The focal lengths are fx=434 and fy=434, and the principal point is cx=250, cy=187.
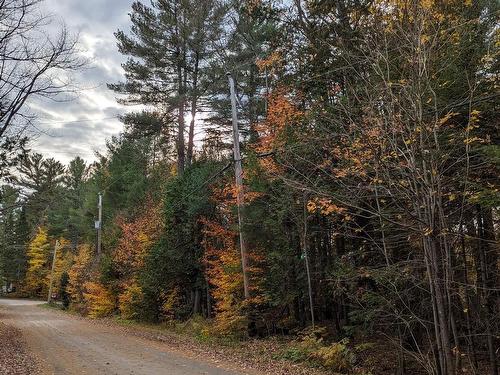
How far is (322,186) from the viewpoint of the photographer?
31.0ft

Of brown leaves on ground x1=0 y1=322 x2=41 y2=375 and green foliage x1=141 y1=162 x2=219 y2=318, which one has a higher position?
green foliage x1=141 y1=162 x2=219 y2=318

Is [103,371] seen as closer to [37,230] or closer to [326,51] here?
[326,51]

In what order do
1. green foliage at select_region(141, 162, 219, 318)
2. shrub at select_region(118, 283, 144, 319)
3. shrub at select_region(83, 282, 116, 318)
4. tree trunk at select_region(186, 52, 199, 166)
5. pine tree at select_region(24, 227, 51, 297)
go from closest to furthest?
green foliage at select_region(141, 162, 219, 318) < shrub at select_region(118, 283, 144, 319) < tree trunk at select_region(186, 52, 199, 166) < shrub at select_region(83, 282, 116, 318) < pine tree at select_region(24, 227, 51, 297)

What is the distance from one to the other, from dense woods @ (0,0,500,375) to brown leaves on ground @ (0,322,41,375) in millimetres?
4512

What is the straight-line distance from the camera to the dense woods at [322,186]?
5961mm

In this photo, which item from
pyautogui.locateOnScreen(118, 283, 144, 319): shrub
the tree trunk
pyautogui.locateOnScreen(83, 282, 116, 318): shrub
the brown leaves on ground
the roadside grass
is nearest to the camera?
the brown leaves on ground

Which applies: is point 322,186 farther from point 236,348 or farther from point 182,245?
point 182,245

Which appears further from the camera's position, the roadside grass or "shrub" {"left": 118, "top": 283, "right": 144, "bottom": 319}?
"shrub" {"left": 118, "top": 283, "right": 144, "bottom": 319}

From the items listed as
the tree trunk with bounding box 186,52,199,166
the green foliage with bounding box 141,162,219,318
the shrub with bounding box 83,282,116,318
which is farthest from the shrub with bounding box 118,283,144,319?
the tree trunk with bounding box 186,52,199,166

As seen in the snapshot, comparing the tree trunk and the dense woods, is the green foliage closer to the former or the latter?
the dense woods

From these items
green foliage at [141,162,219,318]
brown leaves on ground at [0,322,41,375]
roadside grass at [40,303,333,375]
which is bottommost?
roadside grass at [40,303,333,375]

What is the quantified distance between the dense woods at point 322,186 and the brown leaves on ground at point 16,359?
4.51 m

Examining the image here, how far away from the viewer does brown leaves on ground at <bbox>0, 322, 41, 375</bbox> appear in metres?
9.59

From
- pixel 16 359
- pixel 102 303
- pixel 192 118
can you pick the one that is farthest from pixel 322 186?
pixel 102 303
